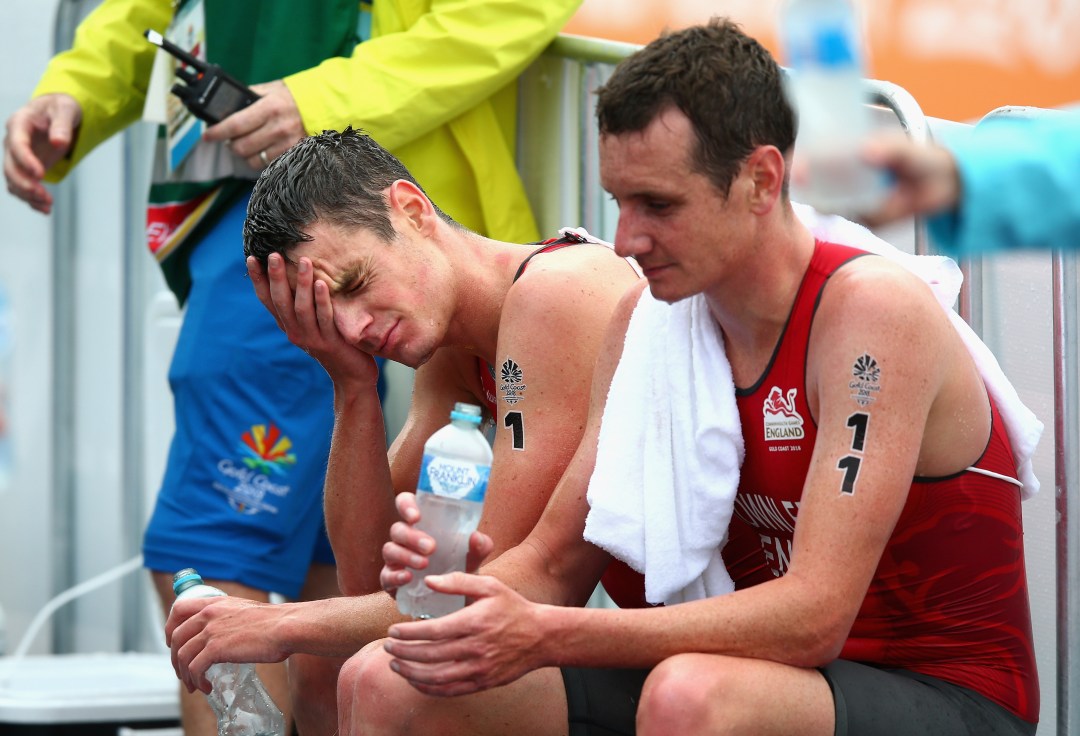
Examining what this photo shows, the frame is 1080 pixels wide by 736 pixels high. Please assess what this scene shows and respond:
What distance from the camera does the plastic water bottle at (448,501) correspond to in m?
2.48

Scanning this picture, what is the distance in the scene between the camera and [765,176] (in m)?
2.37

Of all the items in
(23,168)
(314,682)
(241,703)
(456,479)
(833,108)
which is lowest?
(241,703)

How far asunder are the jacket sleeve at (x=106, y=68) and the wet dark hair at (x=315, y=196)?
130 cm

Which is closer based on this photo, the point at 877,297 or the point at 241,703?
the point at 877,297

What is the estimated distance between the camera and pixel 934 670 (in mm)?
2459

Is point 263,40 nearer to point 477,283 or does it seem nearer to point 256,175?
point 256,175

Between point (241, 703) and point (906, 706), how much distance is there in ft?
5.39

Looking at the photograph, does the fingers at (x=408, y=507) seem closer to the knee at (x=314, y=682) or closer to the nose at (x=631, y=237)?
the nose at (x=631, y=237)

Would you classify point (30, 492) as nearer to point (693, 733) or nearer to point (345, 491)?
point (345, 491)

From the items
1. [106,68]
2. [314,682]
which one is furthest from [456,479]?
[106,68]

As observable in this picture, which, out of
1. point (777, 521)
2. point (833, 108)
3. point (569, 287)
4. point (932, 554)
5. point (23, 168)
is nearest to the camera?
point (833, 108)

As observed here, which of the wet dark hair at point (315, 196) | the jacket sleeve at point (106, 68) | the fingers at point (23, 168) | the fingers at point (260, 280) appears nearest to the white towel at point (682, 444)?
the wet dark hair at point (315, 196)

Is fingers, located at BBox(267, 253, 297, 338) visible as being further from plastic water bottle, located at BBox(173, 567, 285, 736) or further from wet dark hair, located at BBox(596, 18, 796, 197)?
wet dark hair, located at BBox(596, 18, 796, 197)

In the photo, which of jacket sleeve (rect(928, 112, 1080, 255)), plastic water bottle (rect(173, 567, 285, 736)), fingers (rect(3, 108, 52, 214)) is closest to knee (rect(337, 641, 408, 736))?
plastic water bottle (rect(173, 567, 285, 736))
